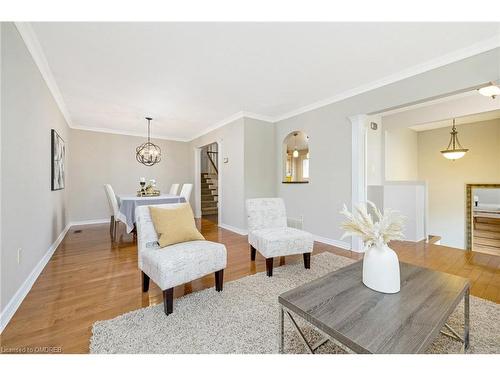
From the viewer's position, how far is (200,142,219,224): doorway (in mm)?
6879

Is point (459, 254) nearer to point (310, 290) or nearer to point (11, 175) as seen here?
point (310, 290)

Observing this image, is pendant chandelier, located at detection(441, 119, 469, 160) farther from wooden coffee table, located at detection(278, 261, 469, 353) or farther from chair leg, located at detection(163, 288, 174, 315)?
chair leg, located at detection(163, 288, 174, 315)

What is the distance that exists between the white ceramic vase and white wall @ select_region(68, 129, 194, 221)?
605 cm

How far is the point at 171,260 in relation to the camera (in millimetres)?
1679

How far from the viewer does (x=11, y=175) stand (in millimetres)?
1701

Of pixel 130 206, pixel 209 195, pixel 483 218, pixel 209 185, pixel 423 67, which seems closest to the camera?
pixel 423 67

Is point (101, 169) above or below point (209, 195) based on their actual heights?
above

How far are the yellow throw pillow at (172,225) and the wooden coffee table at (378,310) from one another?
1193 mm

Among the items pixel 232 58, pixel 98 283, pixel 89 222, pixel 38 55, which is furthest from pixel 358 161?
pixel 89 222

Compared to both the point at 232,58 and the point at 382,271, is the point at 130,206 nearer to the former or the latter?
the point at 232,58

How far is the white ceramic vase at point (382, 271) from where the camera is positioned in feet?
4.06

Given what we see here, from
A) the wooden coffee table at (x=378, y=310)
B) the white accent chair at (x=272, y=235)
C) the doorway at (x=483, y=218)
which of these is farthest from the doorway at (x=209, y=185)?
the doorway at (x=483, y=218)

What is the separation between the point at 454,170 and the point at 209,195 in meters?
6.55

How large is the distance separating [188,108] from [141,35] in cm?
204
